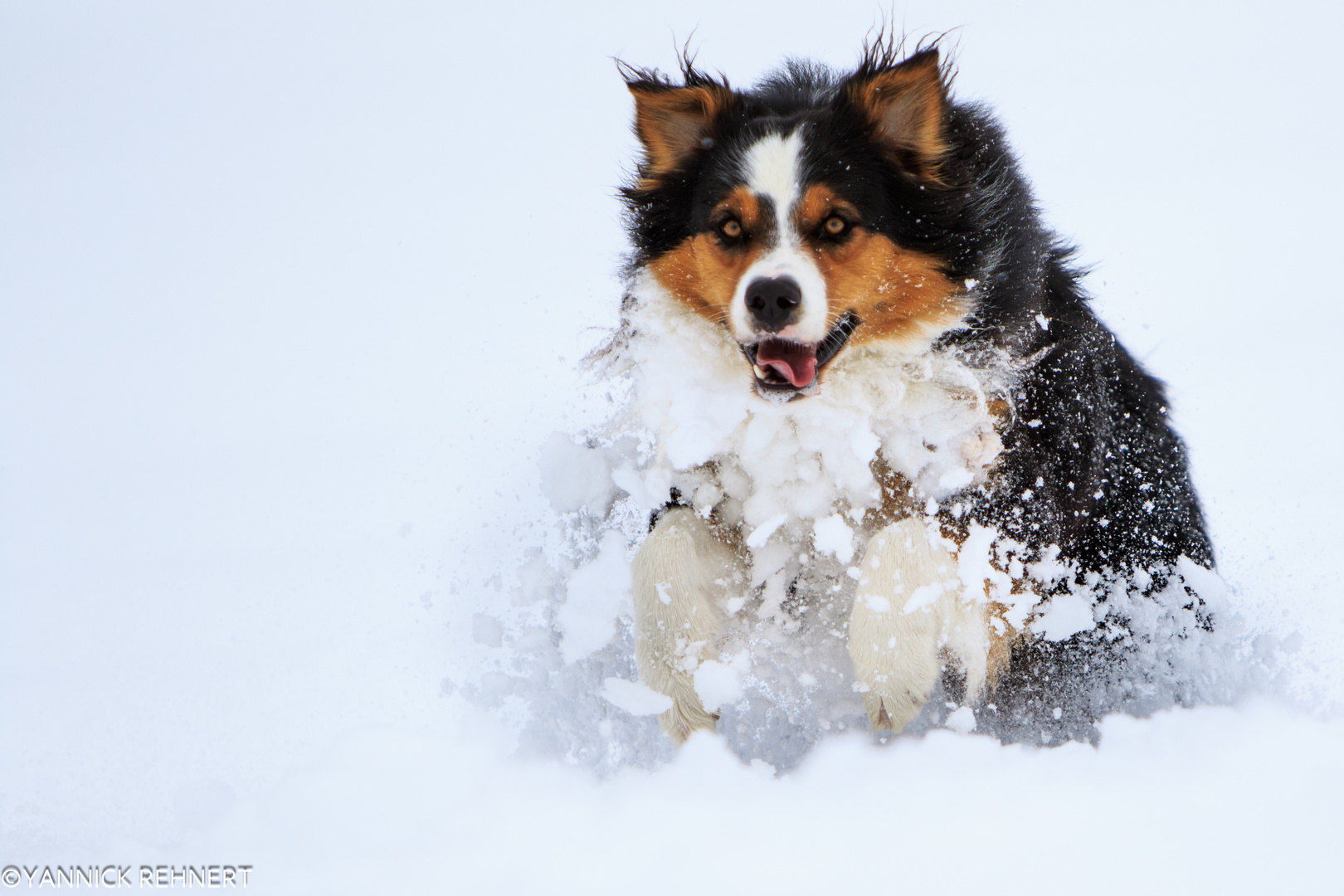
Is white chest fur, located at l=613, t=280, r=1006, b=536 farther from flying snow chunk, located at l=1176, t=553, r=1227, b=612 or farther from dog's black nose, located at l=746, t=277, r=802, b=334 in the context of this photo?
flying snow chunk, located at l=1176, t=553, r=1227, b=612

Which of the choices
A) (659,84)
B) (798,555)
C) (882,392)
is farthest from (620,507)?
(659,84)

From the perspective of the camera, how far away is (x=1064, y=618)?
10.1ft

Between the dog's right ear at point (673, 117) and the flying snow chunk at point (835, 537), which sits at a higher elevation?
the dog's right ear at point (673, 117)

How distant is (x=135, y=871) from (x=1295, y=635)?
3.40 meters

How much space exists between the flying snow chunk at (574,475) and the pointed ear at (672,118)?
3.66 feet

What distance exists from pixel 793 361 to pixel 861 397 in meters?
0.25

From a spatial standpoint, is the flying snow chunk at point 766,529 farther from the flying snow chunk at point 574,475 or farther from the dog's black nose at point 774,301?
the flying snow chunk at point 574,475

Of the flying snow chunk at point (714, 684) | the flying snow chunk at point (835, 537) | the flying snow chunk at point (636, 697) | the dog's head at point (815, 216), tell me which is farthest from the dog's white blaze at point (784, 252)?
the flying snow chunk at point (636, 697)

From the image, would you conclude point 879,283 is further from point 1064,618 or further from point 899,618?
point 1064,618

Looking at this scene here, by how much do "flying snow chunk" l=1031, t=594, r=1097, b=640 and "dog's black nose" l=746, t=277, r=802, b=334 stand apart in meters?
1.25

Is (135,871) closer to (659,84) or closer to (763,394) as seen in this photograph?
(763,394)

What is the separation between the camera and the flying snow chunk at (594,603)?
338cm

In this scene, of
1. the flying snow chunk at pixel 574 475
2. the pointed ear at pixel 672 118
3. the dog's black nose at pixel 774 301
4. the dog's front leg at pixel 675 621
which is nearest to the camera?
the dog's black nose at pixel 774 301

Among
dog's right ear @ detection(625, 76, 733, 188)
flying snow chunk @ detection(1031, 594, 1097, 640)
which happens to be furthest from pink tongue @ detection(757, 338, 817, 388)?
flying snow chunk @ detection(1031, 594, 1097, 640)
